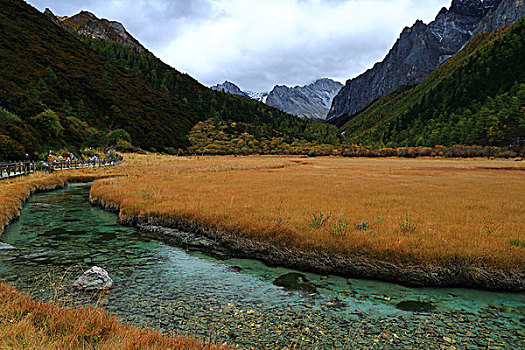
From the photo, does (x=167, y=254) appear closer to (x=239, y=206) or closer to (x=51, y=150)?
(x=239, y=206)

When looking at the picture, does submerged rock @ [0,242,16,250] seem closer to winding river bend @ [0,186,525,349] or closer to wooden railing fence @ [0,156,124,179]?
winding river bend @ [0,186,525,349]

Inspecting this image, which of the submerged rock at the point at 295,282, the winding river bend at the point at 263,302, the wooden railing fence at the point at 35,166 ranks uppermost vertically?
the wooden railing fence at the point at 35,166

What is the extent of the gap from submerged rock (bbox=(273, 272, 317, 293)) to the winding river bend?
38 mm

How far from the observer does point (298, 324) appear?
8.21m

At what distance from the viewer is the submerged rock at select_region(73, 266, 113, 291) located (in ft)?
32.3

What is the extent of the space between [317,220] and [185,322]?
9.58 m

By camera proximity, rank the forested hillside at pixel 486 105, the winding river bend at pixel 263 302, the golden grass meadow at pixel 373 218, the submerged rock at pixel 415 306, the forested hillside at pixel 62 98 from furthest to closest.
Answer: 1. the forested hillside at pixel 486 105
2. the forested hillside at pixel 62 98
3. the golden grass meadow at pixel 373 218
4. the submerged rock at pixel 415 306
5. the winding river bend at pixel 263 302

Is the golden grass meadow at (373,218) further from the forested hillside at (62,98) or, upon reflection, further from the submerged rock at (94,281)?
the forested hillside at (62,98)

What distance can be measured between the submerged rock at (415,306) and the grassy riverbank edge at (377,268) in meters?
1.48

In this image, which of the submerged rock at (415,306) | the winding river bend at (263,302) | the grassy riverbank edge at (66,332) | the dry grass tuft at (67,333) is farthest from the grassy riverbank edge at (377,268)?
the dry grass tuft at (67,333)

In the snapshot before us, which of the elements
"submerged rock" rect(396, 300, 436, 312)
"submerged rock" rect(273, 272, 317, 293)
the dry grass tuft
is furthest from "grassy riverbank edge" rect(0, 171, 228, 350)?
"submerged rock" rect(396, 300, 436, 312)

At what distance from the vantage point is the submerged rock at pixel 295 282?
10.7m

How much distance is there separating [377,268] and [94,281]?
10.7m

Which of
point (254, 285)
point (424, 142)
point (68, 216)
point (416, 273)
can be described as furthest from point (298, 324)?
point (424, 142)
